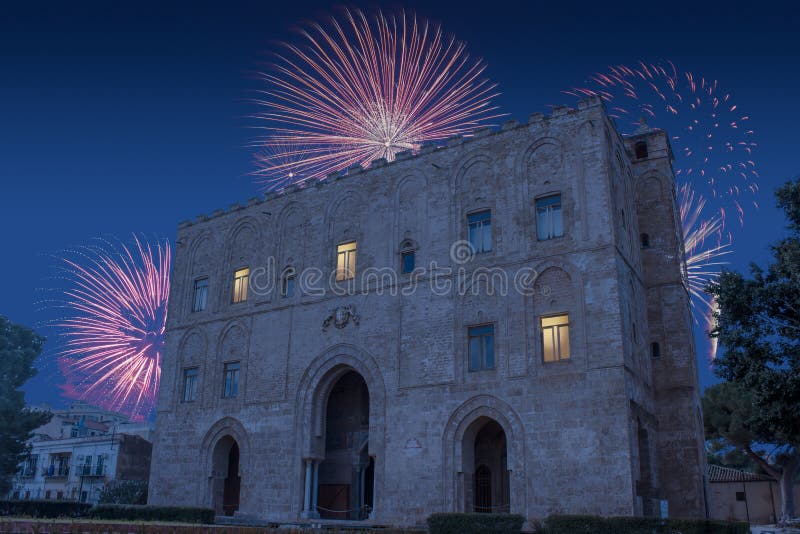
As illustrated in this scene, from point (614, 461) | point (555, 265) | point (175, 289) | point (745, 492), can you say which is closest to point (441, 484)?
point (614, 461)

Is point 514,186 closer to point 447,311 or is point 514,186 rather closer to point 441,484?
point 447,311

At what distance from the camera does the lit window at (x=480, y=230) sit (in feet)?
86.5

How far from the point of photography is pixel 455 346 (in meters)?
25.3

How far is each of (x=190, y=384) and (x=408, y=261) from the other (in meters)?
12.4

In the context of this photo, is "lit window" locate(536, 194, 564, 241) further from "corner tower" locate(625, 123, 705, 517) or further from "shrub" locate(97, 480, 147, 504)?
"shrub" locate(97, 480, 147, 504)

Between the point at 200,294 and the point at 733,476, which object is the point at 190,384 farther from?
the point at 733,476

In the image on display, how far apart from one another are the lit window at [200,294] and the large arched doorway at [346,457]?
7938mm

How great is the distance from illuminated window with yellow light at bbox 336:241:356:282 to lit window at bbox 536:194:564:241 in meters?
7.87

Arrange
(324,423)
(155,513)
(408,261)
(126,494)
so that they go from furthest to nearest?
(126,494)
(324,423)
(408,261)
(155,513)

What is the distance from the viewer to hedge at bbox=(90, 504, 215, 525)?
2611cm

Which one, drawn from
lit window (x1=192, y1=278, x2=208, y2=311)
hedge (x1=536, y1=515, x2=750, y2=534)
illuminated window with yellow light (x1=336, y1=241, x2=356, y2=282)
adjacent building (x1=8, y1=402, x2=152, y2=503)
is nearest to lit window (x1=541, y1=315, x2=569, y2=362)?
hedge (x1=536, y1=515, x2=750, y2=534)

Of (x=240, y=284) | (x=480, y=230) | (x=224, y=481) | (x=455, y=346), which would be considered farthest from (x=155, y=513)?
(x=480, y=230)

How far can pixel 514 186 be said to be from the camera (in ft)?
86.0

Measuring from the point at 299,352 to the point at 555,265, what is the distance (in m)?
11.2
